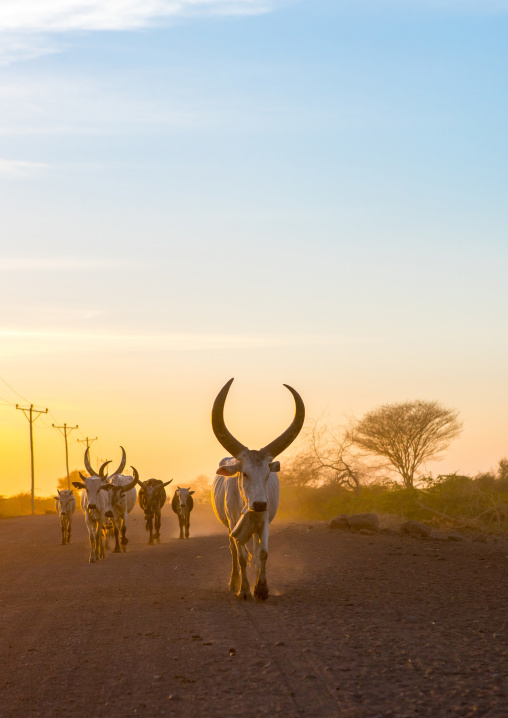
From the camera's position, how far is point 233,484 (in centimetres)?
1270

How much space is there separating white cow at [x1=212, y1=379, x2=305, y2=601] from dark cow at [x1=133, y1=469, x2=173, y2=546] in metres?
13.1

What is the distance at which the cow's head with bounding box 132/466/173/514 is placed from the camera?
26.0 meters

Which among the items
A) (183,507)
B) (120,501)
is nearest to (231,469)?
(120,501)

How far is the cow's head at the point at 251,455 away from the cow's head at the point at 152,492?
13.8m

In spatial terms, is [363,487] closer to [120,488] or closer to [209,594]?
[120,488]

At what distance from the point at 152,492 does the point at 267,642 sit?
18.8m

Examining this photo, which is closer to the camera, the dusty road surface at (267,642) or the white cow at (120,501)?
the dusty road surface at (267,642)

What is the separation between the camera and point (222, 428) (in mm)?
11719

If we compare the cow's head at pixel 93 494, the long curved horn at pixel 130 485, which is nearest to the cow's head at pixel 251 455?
the cow's head at pixel 93 494

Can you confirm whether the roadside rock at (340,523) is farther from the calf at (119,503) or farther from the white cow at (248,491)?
the white cow at (248,491)

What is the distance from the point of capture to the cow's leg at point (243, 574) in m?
11.4

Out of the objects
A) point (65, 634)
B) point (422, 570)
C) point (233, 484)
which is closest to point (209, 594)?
point (233, 484)

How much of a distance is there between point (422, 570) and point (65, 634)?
23.4 ft

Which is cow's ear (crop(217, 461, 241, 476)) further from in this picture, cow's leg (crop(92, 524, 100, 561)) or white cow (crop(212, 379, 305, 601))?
cow's leg (crop(92, 524, 100, 561))
